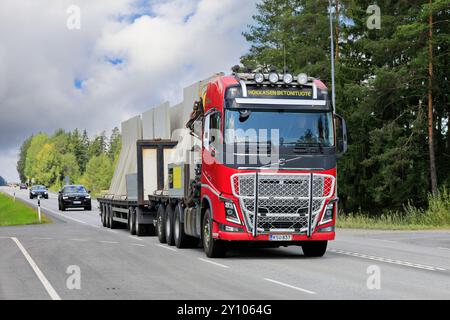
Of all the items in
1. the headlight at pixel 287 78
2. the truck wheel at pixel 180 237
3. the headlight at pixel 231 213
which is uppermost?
the headlight at pixel 287 78

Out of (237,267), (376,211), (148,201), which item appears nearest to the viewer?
(237,267)

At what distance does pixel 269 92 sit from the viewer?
16.0 m

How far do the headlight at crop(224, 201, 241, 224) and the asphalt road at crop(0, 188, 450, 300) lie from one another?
865 mm

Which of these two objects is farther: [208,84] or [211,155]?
[208,84]

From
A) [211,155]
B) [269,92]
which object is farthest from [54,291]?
[269,92]

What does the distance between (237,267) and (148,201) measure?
950cm

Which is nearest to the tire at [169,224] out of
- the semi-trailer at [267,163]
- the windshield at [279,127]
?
the semi-trailer at [267,163]

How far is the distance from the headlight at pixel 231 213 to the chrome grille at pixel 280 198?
172 millimetres

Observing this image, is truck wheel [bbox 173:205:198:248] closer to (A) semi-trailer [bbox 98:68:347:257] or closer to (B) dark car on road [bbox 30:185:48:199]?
(A) semi-trailer [bbox 98:68:347:257]

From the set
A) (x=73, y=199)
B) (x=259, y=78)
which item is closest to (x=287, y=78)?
(x=259, y=78)

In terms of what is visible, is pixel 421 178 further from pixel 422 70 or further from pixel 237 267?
pixel 237 267

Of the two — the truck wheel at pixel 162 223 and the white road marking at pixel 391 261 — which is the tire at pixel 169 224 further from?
the white road marking at pixel 391 261

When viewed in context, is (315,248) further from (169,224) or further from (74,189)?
(74,189)

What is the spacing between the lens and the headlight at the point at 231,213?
609 inches
